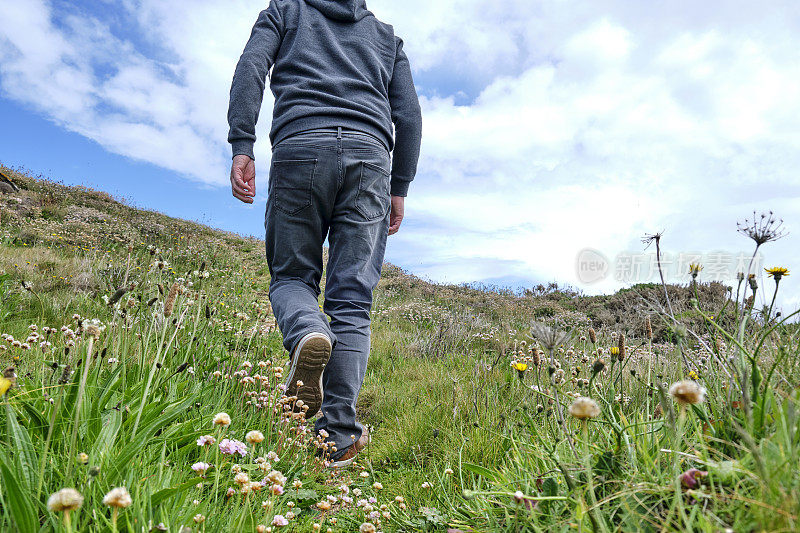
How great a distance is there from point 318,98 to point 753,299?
2.50 m

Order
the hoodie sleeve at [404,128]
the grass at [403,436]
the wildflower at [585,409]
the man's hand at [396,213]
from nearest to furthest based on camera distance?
the wildflower at [585,409] < the grass at [403,436] < the hoodie sleeve at [404,128] < the man's hand at [396,213]

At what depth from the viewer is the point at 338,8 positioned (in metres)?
3.29

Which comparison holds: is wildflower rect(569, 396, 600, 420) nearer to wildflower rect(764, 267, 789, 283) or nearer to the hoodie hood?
wildflower rect(764, 267, 789, 283)

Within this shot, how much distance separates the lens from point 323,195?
280 cm

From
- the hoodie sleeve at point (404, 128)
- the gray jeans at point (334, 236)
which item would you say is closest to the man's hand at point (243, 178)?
the gray jeans at point (334, 236)

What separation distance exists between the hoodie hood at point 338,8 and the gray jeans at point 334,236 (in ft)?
3.44

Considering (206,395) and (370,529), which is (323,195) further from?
(370,529)

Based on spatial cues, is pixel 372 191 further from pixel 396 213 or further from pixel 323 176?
pixel 396 213

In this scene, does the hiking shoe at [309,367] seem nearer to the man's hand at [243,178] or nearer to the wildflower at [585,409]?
the man's hand at [243,178]

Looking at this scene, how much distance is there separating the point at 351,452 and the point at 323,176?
1642 millimetres

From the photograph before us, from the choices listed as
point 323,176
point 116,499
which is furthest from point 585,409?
point 323,176

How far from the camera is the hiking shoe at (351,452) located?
103 inches

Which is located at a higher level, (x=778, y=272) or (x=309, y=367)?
(x=778, y=272)

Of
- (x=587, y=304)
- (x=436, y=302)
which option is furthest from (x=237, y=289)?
(x=587, y=304)
